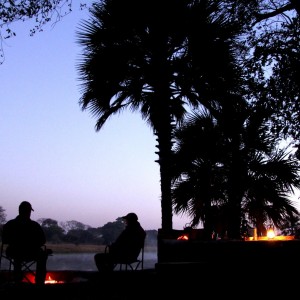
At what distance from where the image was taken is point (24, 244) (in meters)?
6.19

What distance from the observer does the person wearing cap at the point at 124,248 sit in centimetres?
666

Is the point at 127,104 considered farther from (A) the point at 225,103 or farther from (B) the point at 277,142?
(B) the point at 277,142

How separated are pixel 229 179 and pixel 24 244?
5600mm

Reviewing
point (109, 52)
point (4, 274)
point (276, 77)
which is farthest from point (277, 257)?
point (109, 52)

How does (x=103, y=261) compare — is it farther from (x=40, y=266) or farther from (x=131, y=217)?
(x=40, y=266)

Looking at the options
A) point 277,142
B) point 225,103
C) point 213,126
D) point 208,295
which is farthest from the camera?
point 213,126

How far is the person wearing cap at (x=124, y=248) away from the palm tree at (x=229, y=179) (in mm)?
3389

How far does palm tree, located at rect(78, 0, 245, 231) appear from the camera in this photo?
32.7 feet

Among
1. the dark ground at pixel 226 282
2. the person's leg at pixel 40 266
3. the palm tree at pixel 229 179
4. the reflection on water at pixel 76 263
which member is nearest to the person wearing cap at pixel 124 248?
the person's leg at pixel 40 266

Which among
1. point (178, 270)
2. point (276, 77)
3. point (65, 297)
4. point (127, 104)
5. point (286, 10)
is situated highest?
point (286, 10)

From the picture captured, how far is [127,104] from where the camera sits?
11.2 meters

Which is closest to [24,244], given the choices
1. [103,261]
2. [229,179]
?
[103,261]

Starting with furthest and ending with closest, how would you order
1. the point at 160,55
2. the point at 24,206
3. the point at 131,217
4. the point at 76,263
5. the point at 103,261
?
the point at 76,263 < the point at 160,55 < the point at 131,217 < the point at 103,261 < the point at 24,206

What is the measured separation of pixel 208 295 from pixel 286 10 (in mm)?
6445
